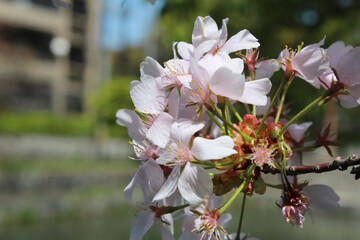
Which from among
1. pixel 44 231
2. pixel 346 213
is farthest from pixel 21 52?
pixel 346 213

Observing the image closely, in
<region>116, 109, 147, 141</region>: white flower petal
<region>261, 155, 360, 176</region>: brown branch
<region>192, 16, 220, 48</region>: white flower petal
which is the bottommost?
<region>261, 155, 360, 176</region>: brown branch

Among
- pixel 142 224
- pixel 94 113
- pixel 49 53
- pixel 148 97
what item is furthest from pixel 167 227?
pixel 49 53

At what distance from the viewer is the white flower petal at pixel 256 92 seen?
0.46m

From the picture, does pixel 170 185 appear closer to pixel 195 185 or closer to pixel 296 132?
pixel 195 185

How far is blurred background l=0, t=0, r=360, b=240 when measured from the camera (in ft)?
10.7

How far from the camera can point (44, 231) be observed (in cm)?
468

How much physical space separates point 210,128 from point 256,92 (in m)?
0.09

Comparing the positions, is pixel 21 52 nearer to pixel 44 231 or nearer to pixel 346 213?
pixel 44 231

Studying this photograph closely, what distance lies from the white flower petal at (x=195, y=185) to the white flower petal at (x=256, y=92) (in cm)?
9

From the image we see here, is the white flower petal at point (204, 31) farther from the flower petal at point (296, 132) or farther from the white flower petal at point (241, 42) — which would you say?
the flower petal at point (296, 132)

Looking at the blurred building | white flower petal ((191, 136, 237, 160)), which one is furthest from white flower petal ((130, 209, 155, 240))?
the blurred building

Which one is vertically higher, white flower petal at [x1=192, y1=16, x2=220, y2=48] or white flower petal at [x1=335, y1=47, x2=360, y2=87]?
white flower petal at [x1=192, y1=16, x2=220, y2=48]

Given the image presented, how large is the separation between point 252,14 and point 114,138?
24.4 ft

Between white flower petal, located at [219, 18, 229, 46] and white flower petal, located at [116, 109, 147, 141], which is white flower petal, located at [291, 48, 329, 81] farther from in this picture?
white flower petal, located at [116, 109, 147, 141]
